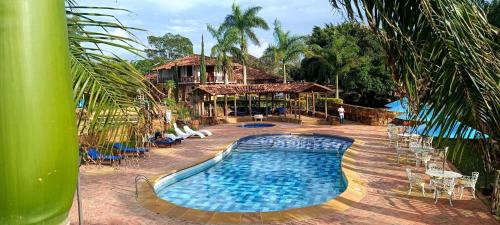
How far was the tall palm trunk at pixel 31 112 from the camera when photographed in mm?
915

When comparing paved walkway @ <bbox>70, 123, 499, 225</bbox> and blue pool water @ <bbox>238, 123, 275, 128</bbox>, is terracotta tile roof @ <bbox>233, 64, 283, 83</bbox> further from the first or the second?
paved walkway @ <bbox>70, 123, 499, 225</bbox>

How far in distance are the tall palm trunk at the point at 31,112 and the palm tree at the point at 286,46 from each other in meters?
39.4

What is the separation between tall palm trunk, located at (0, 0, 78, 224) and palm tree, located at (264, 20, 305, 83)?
129ft

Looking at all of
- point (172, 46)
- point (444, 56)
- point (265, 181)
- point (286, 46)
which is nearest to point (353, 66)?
point (286, 46)

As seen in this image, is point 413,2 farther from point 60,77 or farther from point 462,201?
point 462,201

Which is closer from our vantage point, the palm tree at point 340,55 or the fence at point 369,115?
the fence at point 369,115

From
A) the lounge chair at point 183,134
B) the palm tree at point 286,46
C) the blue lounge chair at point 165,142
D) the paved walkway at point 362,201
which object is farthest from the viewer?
the palm tree at point 286,46

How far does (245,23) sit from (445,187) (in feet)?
108

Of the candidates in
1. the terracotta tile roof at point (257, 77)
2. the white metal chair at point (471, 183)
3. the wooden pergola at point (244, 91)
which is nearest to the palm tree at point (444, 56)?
the white metal chair at point (471, 183)

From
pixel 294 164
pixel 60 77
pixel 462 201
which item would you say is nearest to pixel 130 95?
pixel 60 77

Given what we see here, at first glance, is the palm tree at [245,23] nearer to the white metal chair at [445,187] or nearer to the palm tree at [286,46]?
the palm tree at [286,46]

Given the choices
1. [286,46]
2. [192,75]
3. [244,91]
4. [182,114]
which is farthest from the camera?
[192,75]

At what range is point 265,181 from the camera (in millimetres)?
14922

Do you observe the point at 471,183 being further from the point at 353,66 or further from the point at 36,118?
the point at 353,66
